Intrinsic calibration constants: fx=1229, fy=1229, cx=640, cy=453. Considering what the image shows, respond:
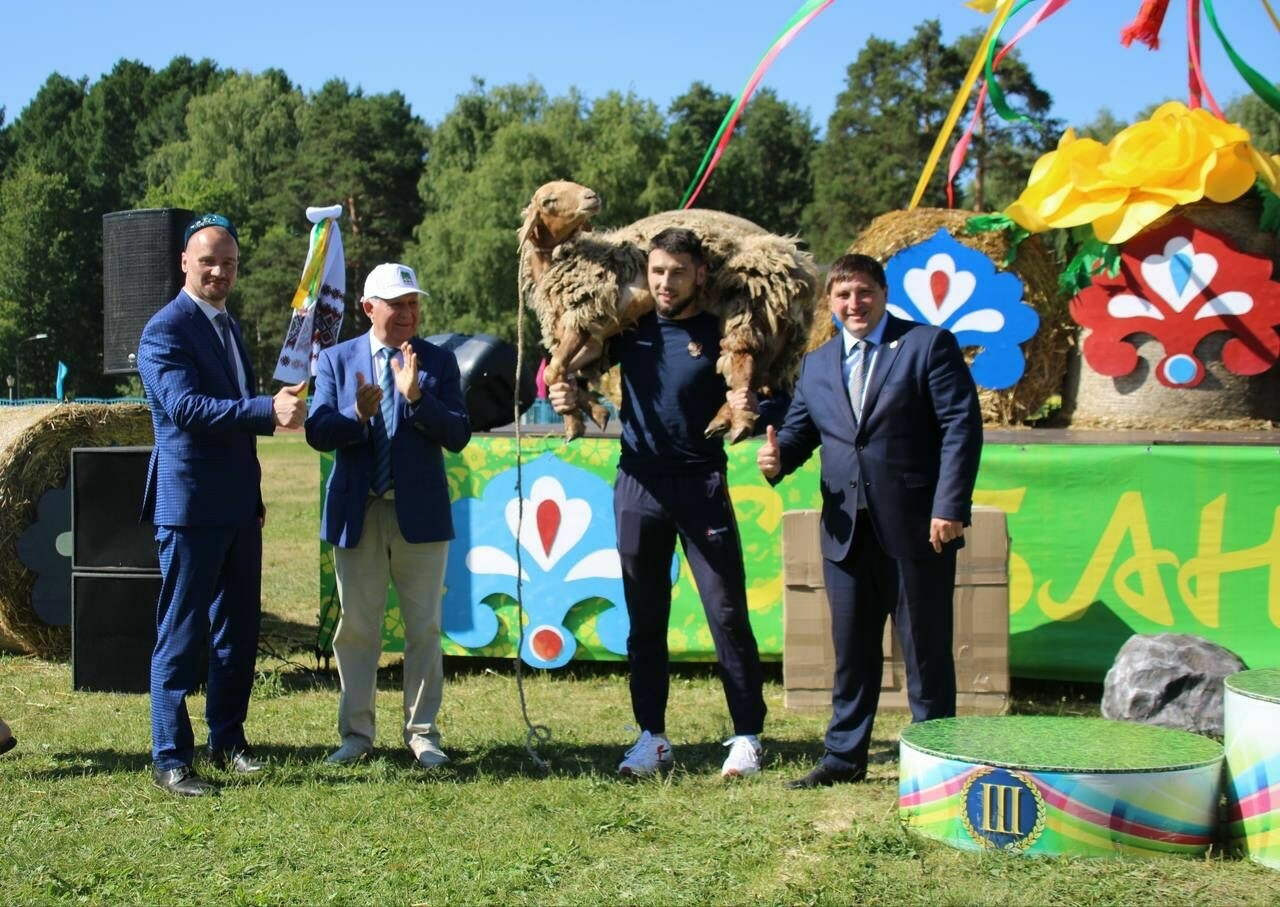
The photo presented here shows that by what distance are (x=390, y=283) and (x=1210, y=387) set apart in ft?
13.4

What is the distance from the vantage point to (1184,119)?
5953 millimetres

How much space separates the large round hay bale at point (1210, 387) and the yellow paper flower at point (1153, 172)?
4.8 inches

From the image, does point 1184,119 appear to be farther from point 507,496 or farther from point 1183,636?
point 507,496

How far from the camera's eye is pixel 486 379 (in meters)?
7.18

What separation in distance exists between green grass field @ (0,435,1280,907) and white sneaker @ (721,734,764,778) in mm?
77

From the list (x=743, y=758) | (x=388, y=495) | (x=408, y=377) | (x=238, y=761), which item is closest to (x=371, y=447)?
(x=388, y=495)

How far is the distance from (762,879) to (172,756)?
219cm

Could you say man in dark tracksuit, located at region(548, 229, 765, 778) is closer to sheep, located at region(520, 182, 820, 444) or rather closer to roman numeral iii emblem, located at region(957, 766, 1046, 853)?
sheep, located at region(520, 182, 820, 444)

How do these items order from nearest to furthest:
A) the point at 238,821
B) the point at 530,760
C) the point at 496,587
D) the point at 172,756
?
the point at 238,821, the point at 172,756, the point at 530,760, the point at 496,587

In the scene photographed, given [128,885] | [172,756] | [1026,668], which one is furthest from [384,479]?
[1026,668]

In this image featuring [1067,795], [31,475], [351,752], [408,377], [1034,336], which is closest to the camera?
[1067,795]

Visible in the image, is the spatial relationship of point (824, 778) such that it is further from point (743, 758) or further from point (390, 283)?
point (390, 283)

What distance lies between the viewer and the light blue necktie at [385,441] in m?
4.45

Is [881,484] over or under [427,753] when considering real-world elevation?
over
